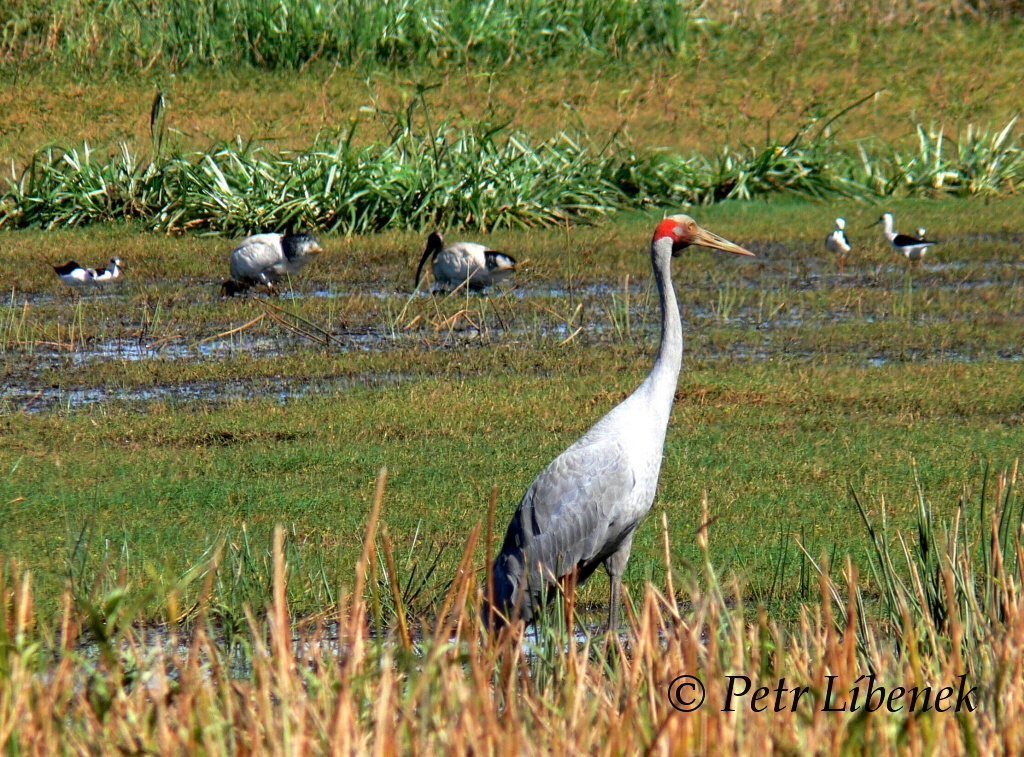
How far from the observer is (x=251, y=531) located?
5.73m

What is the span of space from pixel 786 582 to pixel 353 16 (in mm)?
17295

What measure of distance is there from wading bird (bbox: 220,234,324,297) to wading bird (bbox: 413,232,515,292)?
1017 mm

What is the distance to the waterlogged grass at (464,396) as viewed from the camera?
582 centimetres

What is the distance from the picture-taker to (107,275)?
38.9 ft

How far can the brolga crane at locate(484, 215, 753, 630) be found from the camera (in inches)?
179

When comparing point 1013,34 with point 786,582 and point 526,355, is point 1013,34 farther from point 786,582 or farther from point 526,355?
point 786,582

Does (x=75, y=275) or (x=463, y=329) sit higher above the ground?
(x=463, y=329)

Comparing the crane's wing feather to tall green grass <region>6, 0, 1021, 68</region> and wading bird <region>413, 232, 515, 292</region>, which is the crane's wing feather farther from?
tall green grass <region>6, 0, 1021, 68</region>

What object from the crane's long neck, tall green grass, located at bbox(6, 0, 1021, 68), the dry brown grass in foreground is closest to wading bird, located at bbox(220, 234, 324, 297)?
the crane's long neck

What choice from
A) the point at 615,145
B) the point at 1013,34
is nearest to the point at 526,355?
the point at 615,145

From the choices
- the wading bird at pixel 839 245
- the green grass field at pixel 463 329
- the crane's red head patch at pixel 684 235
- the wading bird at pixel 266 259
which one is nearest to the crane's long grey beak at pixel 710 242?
the crane's red head patch at pixel 684 235

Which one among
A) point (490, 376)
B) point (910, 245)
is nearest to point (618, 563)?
point (490, 376)

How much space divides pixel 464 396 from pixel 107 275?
16.3 ft

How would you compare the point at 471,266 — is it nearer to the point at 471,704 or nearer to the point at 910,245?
the point at 910,245
